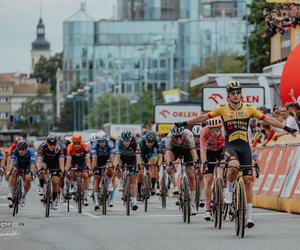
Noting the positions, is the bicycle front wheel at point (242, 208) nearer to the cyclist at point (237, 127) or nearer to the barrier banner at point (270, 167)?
the cyclist at point (237, 127)

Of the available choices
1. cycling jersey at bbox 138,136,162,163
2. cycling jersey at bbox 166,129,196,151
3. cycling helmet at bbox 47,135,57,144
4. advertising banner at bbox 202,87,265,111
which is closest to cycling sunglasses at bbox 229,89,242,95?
cycling jersey at bbox 166,129,196,151

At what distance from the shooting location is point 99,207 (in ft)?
89.3

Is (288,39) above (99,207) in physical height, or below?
above

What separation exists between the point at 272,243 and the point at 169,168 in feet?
25.1

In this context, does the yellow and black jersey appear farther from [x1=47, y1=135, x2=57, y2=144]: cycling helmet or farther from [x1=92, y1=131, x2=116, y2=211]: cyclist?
[x1=92, y1=131, x2=116, y2=211]: cyclist

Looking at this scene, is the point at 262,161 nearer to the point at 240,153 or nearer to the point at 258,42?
the point at 240,153

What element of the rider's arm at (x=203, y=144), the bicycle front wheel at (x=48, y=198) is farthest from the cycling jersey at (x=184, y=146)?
the bicycle front wheel at (x=48, y=198)

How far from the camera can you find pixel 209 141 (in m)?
21.8

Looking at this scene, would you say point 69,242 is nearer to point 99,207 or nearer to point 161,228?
point 161,228

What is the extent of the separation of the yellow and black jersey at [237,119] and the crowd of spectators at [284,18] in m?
32.1

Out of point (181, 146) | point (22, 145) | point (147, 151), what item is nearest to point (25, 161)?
point (22, 145)

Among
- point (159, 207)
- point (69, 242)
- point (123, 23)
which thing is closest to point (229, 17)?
point (123, 23)

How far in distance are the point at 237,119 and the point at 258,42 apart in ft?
206

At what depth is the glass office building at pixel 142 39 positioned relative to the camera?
540 feet
